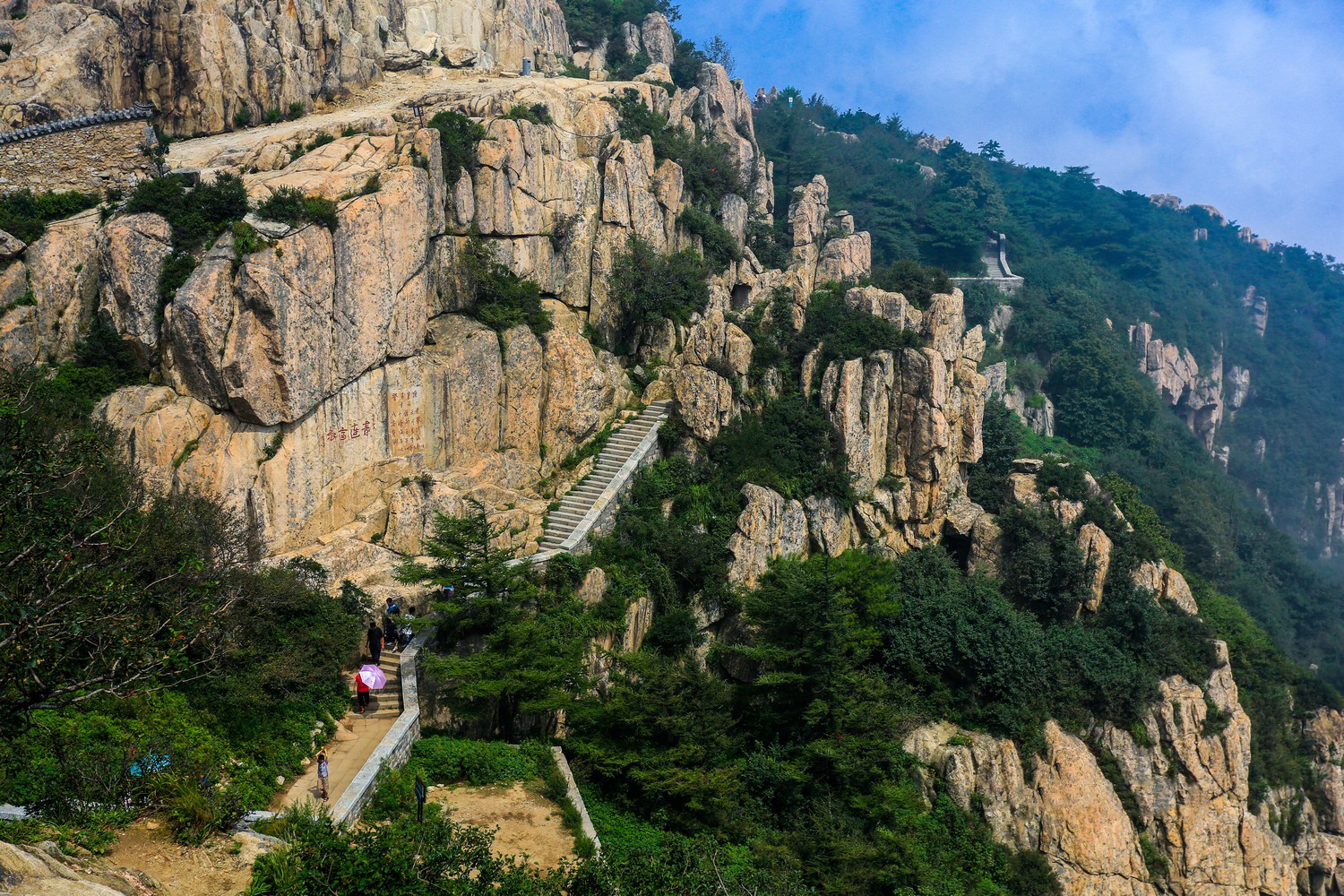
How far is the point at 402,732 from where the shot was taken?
19.1 meters

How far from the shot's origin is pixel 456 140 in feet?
94.9

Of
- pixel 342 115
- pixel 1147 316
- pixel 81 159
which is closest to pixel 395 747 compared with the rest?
pixel 81 159

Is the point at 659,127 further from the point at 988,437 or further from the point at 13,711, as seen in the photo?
the point at 13,711

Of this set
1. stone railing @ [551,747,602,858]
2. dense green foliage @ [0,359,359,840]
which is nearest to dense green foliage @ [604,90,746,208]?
dense green foliage @ [0,359,359,840]

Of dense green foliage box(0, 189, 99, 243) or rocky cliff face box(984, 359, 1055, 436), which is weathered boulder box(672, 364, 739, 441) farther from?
rocky cliff face box(984, 359, 1055, 436)

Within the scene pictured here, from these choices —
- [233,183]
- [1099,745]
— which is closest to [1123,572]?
[1099,745]

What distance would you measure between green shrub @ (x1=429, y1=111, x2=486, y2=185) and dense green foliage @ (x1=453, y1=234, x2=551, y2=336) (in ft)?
6.81

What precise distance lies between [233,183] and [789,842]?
20.8 meters

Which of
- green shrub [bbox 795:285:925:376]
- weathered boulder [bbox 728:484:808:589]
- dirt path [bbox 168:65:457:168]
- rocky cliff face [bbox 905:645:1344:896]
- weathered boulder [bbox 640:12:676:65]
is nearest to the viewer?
rocky cliff face [bbox 905:645:1344:896]

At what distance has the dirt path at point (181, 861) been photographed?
12820 millimetres

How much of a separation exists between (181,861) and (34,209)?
18532mm

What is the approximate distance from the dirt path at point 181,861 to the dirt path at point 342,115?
64.1 feet

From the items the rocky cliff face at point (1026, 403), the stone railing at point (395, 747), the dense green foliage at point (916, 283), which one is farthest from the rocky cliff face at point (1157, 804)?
the rocky cliff face at point (1026, 403)

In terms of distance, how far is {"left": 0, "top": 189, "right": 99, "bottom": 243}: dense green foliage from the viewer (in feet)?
76.8
